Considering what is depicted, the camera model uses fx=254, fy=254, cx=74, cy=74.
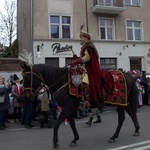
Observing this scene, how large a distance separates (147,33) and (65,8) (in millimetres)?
8017

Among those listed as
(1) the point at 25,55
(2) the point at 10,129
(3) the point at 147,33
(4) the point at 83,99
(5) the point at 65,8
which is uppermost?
(5) the point at 65,8

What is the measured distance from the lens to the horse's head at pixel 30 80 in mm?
5457

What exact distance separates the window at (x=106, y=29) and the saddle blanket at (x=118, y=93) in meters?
15.1

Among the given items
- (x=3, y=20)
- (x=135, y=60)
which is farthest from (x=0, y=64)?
(x=3, y=20)

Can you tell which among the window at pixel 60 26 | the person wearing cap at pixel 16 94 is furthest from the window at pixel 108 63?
the person wearing cap at pixel 16 94

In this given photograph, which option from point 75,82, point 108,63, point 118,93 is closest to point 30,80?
point 75,82

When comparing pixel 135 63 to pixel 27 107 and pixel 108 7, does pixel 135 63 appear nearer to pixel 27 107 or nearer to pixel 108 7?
pixel 108 7

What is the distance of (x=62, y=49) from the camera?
19328 millimetres

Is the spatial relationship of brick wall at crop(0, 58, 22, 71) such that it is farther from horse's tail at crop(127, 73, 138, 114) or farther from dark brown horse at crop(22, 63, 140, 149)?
A: dark brown horse at crop(22, 63, 140, 149)

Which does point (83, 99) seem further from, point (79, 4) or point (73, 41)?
point (79, 4)

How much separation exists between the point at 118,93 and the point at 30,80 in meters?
2.35

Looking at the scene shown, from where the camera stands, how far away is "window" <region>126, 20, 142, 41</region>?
73.4 ft

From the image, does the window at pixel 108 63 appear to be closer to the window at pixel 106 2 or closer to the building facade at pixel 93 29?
the building facade at pixel 93 29

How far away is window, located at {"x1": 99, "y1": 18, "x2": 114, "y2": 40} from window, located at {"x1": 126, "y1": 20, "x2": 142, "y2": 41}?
1596mm
